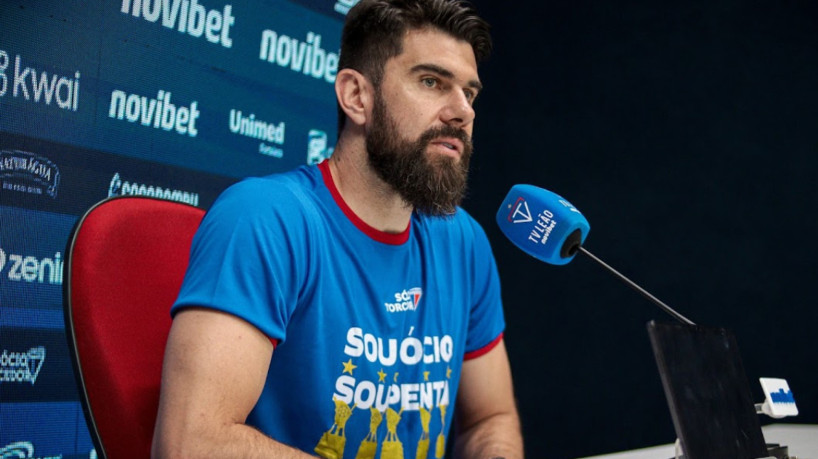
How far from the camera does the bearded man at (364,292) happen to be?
1011mm

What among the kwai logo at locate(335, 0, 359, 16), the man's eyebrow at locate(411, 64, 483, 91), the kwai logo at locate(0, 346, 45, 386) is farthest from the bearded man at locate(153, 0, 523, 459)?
the kwai logo at locate(335, 0, 359, 16)

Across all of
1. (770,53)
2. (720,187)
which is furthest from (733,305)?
(770,53)

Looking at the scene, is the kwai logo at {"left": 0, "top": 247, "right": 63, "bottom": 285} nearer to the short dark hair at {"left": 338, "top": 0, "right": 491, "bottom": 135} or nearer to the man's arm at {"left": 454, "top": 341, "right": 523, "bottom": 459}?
the short dark hair at {"left": 338, "top": 0, "right": 491, "bottom": 135}

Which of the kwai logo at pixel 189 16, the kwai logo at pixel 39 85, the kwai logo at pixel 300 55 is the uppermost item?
the kwai logo at pixel 300 55

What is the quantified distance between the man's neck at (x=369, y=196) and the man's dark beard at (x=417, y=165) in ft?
0.04

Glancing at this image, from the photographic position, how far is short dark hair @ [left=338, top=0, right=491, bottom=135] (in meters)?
1.44

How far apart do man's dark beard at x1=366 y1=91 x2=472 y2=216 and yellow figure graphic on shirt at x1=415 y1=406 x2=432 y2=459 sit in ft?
1.10

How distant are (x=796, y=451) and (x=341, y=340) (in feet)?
3.05

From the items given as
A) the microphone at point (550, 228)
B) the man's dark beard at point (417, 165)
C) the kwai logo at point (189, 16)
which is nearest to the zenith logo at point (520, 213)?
the microphone at point (550, 228)

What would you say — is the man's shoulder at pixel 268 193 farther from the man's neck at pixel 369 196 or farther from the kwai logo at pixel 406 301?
the kwai logo at pixel 406 301

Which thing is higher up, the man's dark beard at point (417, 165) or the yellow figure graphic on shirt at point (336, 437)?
the man's dark beard at point (417, 165)

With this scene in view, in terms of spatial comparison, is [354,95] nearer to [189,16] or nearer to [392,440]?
[392,440]

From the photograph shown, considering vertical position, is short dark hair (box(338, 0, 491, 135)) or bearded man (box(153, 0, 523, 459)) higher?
short dark hair (box(338, 0, 491, 135))

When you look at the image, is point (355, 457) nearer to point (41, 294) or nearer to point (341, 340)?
point (341, 340)
